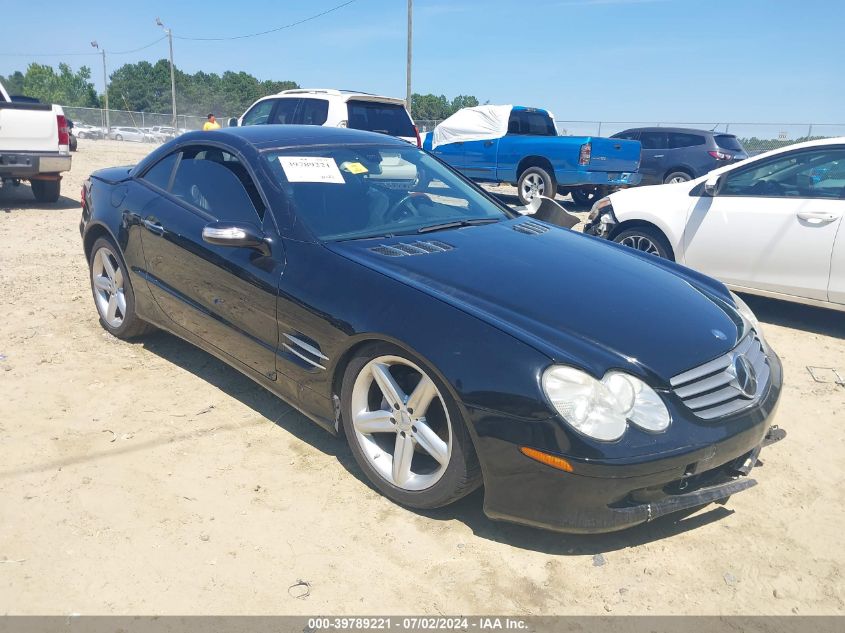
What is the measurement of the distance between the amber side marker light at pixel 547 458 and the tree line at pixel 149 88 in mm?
83326

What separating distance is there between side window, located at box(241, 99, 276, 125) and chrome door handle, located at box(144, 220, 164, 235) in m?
7.26

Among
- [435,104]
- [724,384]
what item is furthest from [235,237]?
[435,104]

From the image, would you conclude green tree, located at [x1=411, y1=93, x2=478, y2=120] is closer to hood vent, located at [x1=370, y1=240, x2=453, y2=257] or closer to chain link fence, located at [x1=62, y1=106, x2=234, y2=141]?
chain link fence, located at [x1=62, y1=106, x2=234, y2=141]

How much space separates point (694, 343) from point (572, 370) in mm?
650

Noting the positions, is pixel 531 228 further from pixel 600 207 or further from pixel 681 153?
pixel 681 153

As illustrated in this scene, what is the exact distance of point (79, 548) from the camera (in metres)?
2.66

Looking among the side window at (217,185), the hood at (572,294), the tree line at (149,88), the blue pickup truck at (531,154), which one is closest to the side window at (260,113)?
the blue pickup truck at (531,154)

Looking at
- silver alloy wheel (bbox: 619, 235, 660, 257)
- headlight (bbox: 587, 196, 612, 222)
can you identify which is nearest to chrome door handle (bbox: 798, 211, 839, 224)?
silver alloy wheel (bbox: 619, 235, 660, 257)

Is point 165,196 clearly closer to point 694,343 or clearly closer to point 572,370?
point 572,370

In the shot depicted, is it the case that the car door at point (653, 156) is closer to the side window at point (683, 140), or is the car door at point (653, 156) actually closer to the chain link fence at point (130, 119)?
the side window at point (683, 140)

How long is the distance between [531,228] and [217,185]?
177 cm

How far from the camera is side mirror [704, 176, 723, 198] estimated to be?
5.79m

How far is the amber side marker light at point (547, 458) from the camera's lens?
2.39 meters

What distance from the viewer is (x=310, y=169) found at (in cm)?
364
